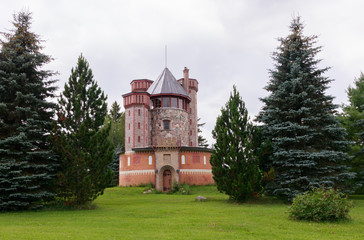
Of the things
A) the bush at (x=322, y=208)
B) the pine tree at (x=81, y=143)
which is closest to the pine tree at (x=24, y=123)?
the pine tree at (x=81, y=143)

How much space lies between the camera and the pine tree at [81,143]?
1825 centimetres

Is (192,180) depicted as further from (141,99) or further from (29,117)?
(29,117)

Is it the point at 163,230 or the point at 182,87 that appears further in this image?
the point at 182,87

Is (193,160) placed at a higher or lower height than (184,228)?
higher

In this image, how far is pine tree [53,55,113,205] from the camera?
1825cm

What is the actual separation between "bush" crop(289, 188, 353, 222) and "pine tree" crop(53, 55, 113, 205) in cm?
1145

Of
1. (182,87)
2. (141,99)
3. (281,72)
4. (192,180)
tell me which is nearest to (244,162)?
(281,72)

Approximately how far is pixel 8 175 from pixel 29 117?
364 centimetres

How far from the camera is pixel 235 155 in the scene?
20.9m

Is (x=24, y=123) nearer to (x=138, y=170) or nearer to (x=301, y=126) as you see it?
(x=301, y=126)

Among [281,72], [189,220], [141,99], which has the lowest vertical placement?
[189,220]

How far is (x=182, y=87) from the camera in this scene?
156ft

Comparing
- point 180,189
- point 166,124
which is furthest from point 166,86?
point 180,189

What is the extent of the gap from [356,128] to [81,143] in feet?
73.4
